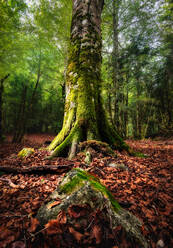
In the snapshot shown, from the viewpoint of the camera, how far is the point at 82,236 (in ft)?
3.45

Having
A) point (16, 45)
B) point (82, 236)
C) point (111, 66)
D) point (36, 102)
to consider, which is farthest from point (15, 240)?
point (36, 102)

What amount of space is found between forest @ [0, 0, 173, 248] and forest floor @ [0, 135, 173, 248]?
1 centimetres

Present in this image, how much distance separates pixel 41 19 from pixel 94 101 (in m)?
10.3

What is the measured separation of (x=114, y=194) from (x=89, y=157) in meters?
1.10

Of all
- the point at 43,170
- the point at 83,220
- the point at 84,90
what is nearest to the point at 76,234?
the point at 83,220

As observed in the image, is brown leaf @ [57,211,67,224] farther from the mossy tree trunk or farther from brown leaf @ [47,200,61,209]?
the mossy tree trunk

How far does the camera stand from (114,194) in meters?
1.94

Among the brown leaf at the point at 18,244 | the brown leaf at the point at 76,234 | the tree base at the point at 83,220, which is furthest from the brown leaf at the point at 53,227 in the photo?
the brown leaf at the point at 18,244

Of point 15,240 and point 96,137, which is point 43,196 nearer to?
point 15,240

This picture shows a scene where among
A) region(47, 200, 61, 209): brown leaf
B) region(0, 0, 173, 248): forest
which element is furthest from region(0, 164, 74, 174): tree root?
region(47, 200, 61, 209): brown leaf

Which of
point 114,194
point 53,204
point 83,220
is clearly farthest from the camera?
point 114,194

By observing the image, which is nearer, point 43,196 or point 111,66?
point 43,196

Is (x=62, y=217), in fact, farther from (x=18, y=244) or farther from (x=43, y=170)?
(x=43, y=170)

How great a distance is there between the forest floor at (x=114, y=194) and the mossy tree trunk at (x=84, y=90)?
69cm
